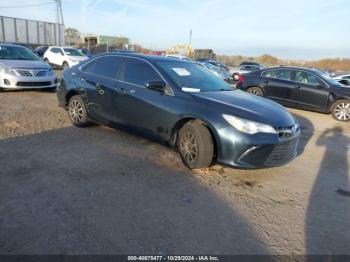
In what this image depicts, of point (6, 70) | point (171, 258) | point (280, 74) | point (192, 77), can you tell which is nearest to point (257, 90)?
point (280, 74)

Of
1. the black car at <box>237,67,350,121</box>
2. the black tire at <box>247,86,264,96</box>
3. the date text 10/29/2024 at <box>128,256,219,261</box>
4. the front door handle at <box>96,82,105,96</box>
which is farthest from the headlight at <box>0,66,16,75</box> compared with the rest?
the date text 10/29/2024 at <box>128,256,219,261</box>

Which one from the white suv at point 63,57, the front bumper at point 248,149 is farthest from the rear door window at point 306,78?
the white suv at point 63,57

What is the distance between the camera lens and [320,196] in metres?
4.05

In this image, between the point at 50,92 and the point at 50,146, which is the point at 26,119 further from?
the point at 50,92

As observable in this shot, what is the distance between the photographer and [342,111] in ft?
32.3

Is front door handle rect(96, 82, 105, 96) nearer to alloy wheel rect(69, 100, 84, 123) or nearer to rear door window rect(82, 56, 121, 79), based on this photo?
rear door window rect(82, 56, 121, 79)

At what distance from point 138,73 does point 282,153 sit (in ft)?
8.52

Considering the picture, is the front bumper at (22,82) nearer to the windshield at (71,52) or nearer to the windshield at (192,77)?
the windshield at (192,77)

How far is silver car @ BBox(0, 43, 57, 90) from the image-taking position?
9.51m

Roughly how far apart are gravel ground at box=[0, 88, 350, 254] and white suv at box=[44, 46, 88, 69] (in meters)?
15.3

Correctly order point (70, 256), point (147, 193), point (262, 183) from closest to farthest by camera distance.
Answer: point (70, 256)
point (147, 193)
point (262, 183)

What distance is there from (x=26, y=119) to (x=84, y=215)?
4455 mm

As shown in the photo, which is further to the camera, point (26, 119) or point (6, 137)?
point (26, 119)

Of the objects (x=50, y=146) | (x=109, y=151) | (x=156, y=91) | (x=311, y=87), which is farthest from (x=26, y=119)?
Answer: (x=311, y=87)
